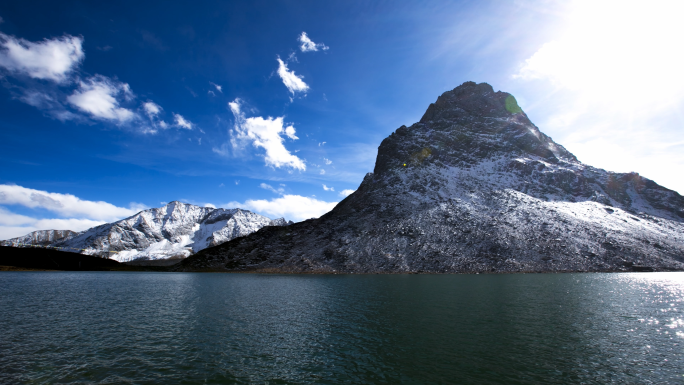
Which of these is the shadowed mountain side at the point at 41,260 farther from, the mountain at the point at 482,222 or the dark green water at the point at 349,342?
the dark green water at the point at 349,342

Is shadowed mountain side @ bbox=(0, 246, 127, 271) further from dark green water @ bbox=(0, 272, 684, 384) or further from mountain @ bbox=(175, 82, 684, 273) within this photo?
dark green water @ bbox=(0, 272, 684, 384)

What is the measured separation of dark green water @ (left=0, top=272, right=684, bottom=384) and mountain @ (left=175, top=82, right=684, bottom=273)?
82.3 m

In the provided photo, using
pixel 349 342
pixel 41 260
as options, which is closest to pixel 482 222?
pixel 349 342

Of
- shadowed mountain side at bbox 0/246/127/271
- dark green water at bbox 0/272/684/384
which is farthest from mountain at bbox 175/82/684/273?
shadowed mountain side at bbox 0/246/127/271

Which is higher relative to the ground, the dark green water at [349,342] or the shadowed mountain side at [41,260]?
the shadowed mountain side at [41,260]

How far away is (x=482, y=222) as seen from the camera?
139750mm

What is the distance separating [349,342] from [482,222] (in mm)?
128918

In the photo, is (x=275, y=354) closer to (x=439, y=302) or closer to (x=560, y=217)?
(x=439, y=302)

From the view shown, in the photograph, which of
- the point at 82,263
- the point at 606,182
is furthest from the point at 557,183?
the point at 82,263

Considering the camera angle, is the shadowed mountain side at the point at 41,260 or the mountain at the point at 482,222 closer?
the mountain at the point at 482,222

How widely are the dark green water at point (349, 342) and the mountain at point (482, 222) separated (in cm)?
8235

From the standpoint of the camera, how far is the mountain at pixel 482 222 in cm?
12150

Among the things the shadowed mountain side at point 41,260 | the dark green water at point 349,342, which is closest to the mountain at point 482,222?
the dark green water at point 349,342

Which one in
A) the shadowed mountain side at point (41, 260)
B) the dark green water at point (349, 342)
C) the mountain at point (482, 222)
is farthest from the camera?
the shadowed mountain side at point (41, 260)
